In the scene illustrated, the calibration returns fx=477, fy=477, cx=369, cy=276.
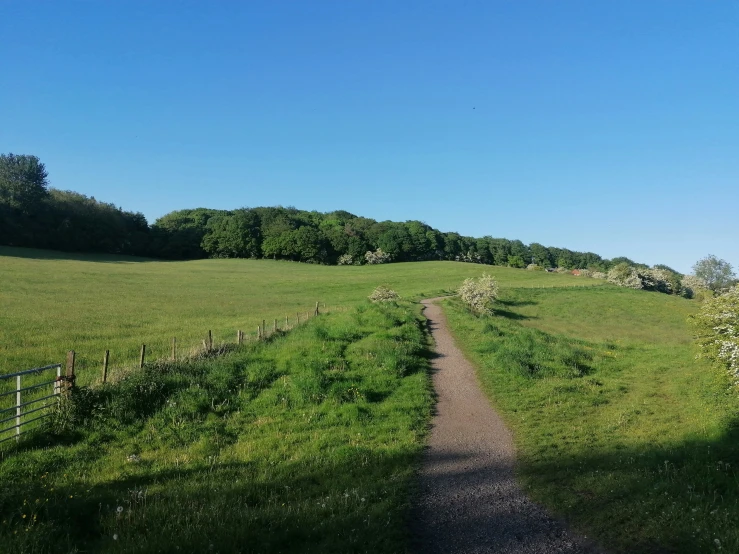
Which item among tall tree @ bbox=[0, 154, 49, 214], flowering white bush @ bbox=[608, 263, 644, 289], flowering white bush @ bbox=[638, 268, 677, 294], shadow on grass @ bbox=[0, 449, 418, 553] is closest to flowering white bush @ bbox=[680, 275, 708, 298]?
flowering white bush @ bbox=[638, 268, 677, 294]

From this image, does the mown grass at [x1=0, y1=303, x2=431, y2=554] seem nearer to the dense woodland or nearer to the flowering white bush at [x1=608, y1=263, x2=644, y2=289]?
the flowering white bush at [x1=608, y1=263, x2=644, y2=289]

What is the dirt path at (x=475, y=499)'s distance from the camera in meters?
6.30

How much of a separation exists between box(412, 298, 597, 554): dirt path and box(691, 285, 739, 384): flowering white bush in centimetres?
738

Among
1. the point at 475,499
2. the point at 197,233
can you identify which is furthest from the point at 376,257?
the point at 475,499

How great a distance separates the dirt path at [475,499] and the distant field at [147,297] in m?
12.6

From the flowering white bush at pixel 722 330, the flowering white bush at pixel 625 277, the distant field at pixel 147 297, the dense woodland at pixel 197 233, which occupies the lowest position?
the distant field at pixel 147 297

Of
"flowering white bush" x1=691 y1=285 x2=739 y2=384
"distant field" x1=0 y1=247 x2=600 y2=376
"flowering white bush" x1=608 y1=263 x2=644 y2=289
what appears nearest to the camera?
"flowering white bush" x1=691 y1=285 x2=739 y2=384

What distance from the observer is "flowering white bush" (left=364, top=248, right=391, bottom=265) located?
120938 mm

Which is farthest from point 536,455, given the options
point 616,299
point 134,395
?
point 616,299

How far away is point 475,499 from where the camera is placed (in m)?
7.72

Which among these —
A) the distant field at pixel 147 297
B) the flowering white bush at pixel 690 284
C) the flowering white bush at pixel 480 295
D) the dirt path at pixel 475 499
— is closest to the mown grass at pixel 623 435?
the dirt path at pixel 475 499

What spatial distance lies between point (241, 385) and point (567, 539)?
10665 millimetres

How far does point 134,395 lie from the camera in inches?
504

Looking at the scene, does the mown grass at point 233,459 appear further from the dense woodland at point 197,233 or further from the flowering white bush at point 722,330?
the dense woodland at point 197,233
